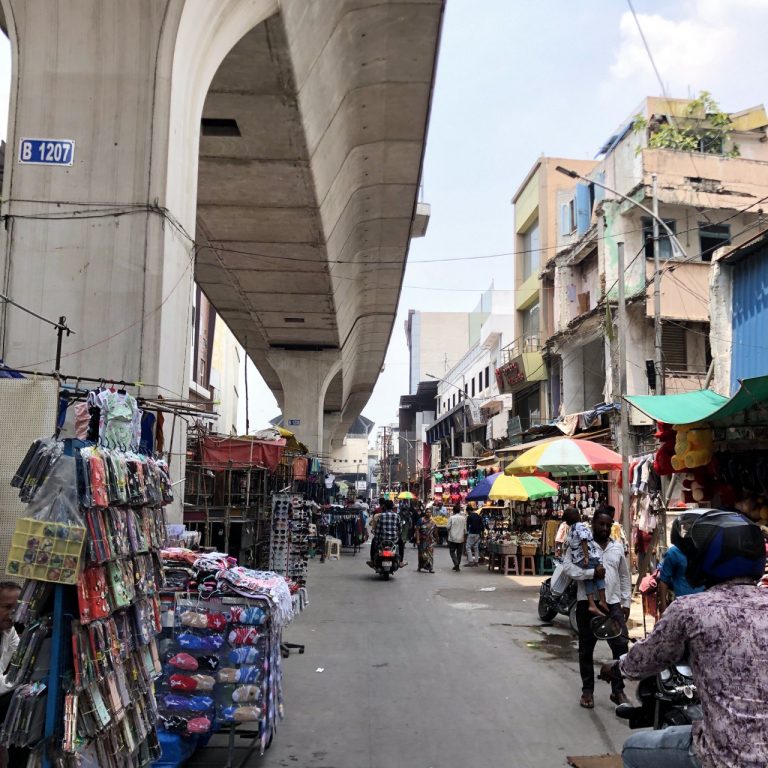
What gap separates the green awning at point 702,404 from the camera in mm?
6691

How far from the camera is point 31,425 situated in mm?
5496

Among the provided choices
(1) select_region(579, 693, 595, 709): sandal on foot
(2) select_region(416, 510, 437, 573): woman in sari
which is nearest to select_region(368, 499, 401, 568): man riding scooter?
(2) select_region(416, 510, 437, 573): woman in sari

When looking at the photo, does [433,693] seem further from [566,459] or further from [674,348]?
[674,348]

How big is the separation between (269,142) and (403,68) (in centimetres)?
253

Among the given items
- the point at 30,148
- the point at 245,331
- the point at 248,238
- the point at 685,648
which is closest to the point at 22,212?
the point at 30,148

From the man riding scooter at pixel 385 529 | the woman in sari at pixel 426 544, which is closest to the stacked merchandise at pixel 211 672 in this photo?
the man riding scooter at pixel 385 529

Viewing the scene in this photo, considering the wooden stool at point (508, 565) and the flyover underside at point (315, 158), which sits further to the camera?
the wooden stool at point (508, 565)

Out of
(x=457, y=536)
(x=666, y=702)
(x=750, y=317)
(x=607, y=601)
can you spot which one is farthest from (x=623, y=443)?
(x=666, y=702)

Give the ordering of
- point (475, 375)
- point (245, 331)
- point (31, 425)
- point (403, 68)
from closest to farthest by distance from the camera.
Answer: point (31, 425) < point (403, 68) < point (245, 331) < point (475, 375)

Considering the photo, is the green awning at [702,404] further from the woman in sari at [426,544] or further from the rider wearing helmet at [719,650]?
the woman in sari at [426,544]

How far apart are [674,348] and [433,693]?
55.4 feet

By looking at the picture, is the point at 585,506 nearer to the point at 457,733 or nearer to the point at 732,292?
the point at 732,292

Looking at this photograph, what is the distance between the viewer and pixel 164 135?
7.93 metres

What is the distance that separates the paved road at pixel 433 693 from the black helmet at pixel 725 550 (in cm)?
328
